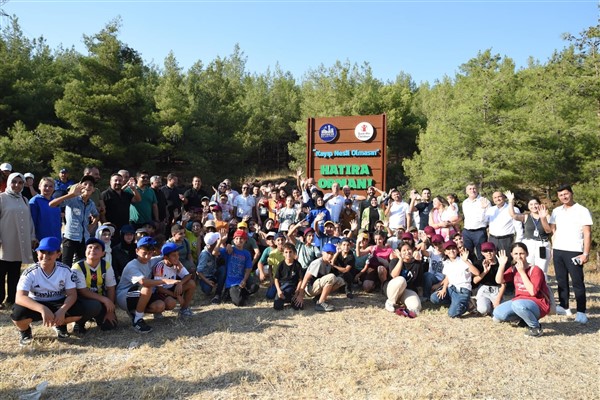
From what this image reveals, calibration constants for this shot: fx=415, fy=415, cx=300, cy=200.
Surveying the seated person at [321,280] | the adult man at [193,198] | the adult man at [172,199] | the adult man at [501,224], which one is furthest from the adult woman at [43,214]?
the adult man at [501,224]

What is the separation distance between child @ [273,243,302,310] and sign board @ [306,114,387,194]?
607 centimetres

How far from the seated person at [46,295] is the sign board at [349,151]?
8515 millimetres

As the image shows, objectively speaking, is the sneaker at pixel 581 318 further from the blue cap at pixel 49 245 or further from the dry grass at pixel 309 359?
the blue cap at pixel 49 245

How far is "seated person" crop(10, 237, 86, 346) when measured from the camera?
4.08m

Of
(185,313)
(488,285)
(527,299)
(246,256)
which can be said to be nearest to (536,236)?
(488,285)

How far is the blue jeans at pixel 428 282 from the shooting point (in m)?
6.11

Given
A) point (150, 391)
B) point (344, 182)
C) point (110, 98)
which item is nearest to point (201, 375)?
point (150, 391)

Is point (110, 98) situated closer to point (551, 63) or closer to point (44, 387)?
point (44, 387)

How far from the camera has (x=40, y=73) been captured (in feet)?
72.4

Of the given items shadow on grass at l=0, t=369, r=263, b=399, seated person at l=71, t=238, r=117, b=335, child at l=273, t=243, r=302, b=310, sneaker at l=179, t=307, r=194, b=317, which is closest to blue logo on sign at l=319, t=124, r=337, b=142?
child at l=273, t=243, r=302, b=310

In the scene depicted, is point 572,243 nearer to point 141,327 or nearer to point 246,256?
point 246,256

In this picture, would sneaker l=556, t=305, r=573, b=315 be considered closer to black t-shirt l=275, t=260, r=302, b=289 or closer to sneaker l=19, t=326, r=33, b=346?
black t-shirt l=275, t=260, r=302, b=289

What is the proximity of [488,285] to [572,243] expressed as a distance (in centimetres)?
114

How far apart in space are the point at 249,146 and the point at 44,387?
2206cm
